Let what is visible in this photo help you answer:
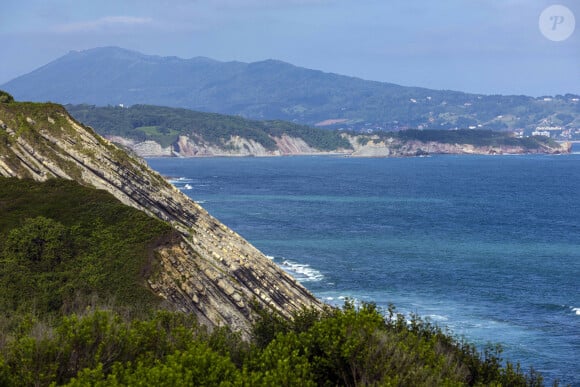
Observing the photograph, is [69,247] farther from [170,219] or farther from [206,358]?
[206,358]

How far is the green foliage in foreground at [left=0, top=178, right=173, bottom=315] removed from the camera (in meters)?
41.1

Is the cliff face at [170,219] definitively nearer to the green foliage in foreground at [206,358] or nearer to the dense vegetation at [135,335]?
the dense vegetation at [135,335]

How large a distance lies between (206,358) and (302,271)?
2179 inches

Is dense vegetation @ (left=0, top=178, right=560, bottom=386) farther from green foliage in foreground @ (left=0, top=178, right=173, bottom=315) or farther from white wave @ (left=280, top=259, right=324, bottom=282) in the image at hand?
white wave @ (left=280, top=259, right=324, bottom=282)

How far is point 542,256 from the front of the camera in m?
88.3

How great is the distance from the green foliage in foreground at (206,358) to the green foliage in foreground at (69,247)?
472 inches

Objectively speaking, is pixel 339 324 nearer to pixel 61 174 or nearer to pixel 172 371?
pixel 172 371

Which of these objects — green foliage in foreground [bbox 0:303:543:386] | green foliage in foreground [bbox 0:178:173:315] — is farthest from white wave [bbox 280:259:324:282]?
green foliage in foreground [bbox 0:303:543:386]

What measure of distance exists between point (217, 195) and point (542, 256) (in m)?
84.0

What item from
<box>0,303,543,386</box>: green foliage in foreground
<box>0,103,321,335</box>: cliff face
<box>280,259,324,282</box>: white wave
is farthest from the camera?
<box>280,259,324,282</box>: white wave

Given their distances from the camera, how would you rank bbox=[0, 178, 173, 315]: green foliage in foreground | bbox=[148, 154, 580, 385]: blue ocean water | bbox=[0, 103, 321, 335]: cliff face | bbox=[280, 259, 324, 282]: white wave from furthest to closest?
bbox=[280, 259, 324, 282]: white wave, bbox=[148, 154, 580, 385]: blue ocean water, bbox=[0, 103, 321, 335]: cliff face, bbox=[0, 178, 173, 315]: green foliage in foreground

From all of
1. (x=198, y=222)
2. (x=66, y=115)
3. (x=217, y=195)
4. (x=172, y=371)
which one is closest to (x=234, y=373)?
(x=172, y=371)

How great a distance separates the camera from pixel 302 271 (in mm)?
78438

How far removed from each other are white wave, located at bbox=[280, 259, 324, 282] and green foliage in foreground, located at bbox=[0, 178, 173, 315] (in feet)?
87.6
